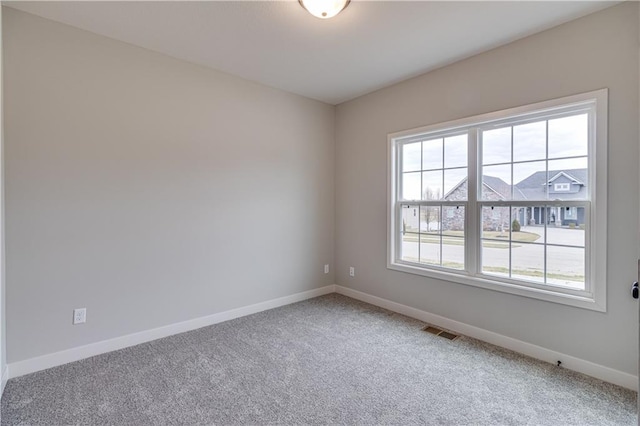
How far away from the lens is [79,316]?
2.45 metres

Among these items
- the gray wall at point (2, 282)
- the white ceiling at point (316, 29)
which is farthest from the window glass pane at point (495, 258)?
the gray wall at point (2, 282)

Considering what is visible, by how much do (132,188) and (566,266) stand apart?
12.1ft

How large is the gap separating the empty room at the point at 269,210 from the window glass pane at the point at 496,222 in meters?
0.01

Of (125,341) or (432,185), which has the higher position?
(432,185)

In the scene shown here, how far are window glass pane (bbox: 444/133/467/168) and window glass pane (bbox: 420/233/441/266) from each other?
0.78 m

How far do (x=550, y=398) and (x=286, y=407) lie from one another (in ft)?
5.61

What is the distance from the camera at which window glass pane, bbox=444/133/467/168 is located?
306 cm

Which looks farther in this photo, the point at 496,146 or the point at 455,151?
the point at 455,151

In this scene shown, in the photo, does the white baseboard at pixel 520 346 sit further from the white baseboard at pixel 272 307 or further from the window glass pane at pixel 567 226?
the window glass pane at pixel 567 226

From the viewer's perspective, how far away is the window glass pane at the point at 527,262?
8.39 feet

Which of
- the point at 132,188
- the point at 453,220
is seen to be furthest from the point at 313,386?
the point at 132,188

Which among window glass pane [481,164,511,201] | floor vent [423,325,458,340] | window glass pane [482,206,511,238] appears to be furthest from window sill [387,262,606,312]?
window glass pane [481,164,511,201]

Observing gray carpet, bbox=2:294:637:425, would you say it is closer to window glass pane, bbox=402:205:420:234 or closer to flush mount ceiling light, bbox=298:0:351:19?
window glass pane, bbox=402:205:420:234

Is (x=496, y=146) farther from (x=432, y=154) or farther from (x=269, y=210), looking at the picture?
(x=269, y=210)
